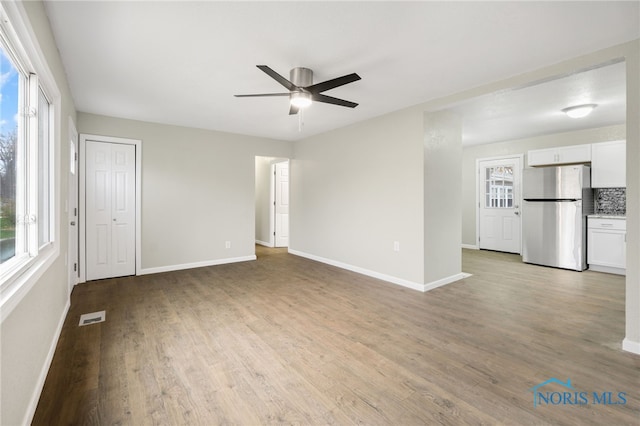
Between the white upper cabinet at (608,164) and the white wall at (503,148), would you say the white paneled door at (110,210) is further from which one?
the white upper cabinet at (608,164)

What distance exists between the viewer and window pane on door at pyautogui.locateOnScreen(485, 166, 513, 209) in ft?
21.1

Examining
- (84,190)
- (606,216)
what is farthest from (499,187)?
(84,190)

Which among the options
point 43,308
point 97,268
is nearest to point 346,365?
point 43,308

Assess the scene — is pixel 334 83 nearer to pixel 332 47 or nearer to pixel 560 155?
pixel 332 47

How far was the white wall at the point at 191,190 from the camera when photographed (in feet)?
15.4

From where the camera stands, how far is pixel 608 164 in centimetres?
491

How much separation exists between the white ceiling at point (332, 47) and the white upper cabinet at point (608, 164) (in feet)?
4.80

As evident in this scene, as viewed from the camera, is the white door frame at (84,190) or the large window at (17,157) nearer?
the large window at (17,157)

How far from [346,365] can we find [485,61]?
2.85 metres

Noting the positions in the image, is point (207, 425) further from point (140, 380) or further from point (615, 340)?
point (615, 340)

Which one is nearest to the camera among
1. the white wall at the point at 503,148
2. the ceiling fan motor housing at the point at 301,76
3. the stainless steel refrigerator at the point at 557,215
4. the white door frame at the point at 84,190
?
the ceiling fan motor housing at the point at 301,76

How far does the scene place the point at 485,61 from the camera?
8.65 ft

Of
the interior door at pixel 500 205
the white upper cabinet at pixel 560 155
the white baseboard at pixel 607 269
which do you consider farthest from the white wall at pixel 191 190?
the white baseboard at pixel 607 269

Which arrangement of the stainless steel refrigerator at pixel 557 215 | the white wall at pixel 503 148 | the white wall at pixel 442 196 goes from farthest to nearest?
1. the white wall at pixel 503 148
2. the stainless steel refrigerator at pixel 557 215
3. the white wall at pixel 442 196
